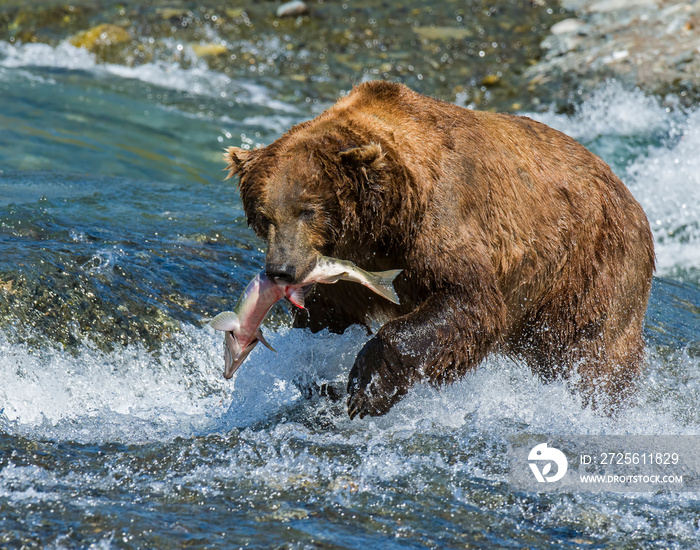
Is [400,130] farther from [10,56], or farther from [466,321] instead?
[10,56]

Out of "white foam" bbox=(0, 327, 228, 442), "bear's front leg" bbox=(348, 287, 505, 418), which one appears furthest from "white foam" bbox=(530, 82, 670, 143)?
"white foam" bbox=(0, 327, 228, 442)

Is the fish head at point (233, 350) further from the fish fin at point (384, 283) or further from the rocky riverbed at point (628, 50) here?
the rocky riverbed at point (628, 50)

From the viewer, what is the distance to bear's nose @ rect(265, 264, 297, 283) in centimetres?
378

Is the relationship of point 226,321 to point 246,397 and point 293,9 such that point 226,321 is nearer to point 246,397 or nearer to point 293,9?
point 246,397

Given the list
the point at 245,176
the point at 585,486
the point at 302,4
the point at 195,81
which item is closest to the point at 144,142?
the point at 195,81

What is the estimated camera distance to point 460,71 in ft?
40.7

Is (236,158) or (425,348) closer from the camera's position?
(425,348)

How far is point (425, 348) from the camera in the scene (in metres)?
4.11

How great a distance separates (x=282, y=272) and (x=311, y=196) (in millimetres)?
396

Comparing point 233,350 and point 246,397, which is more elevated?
point 233,350

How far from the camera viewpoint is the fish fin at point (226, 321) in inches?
155

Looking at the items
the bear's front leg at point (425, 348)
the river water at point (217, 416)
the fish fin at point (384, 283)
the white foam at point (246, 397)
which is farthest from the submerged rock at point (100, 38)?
the fish fin at point (384, 283)

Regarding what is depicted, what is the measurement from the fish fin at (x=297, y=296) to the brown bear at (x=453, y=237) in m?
0.16

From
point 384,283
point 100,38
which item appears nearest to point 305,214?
point 384,283
